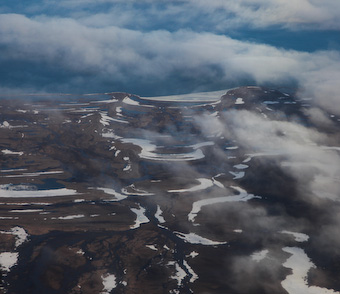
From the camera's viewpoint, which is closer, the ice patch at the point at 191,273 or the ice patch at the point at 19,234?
the ice patch at the point at 191,273

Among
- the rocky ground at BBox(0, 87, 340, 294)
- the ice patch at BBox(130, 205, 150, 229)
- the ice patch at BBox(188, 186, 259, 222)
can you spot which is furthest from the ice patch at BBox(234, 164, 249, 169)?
the ice patch at BBox(130, 205, 150, 229)

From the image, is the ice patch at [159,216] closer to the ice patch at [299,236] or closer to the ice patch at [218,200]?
the ice patch at [218,200]

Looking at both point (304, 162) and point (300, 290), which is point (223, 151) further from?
point (300, 290)

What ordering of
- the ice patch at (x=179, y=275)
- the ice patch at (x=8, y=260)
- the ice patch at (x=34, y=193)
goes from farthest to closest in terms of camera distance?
the ice patch at (x=34, y=193)
the ice patch at (x=8, y=260)
the ice patch at (x=179, y=275)

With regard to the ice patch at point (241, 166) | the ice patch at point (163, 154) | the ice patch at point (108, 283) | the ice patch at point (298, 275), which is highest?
the ice patch at point (163, 154)

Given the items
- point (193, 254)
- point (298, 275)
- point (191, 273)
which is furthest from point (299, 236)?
point (191, 273)

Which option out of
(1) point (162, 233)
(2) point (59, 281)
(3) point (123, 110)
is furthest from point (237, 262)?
(3) point (123, 110)

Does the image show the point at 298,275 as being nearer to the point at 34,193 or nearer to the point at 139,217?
the point at 139,217

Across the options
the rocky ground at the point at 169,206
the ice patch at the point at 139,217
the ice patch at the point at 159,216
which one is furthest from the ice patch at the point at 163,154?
the ice patch at the point at 159,216

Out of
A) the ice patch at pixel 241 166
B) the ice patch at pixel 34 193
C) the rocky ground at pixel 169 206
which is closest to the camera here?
the rocky ground at pixel 169 206

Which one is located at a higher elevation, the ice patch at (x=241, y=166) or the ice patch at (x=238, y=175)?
the ice patch at (x=241, y=166)
